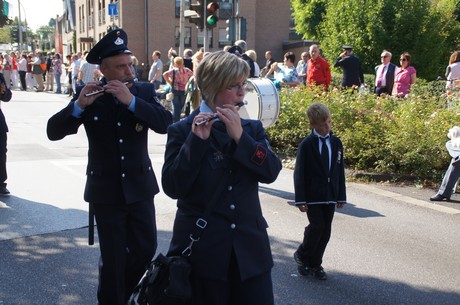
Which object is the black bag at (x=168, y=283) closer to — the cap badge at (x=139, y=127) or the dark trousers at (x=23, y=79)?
the cap badge at (x=139, y=127)

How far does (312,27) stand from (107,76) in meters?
52.8

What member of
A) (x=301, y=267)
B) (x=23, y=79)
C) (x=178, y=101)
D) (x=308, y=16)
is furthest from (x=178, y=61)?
(x=308, y=16)

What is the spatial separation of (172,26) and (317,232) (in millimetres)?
41098

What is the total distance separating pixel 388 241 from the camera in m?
5.74

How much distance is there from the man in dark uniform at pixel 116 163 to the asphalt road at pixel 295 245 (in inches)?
36.9

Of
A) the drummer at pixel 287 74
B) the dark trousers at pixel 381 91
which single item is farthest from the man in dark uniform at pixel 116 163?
the dark trousers at pixel 381 91

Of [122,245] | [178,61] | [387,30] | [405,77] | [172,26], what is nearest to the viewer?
[122,245]

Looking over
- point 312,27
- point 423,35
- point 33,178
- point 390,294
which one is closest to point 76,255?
point 390,294

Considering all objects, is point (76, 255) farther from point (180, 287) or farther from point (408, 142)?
point (408, 142)

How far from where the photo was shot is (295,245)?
559cm

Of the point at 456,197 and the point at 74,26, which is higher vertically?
the point at 74,26

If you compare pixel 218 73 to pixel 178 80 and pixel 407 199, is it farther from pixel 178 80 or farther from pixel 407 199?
pixel 178 80

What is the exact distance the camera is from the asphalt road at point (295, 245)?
4465 millimetres

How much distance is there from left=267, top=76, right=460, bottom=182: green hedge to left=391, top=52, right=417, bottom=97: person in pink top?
2.55 meters
